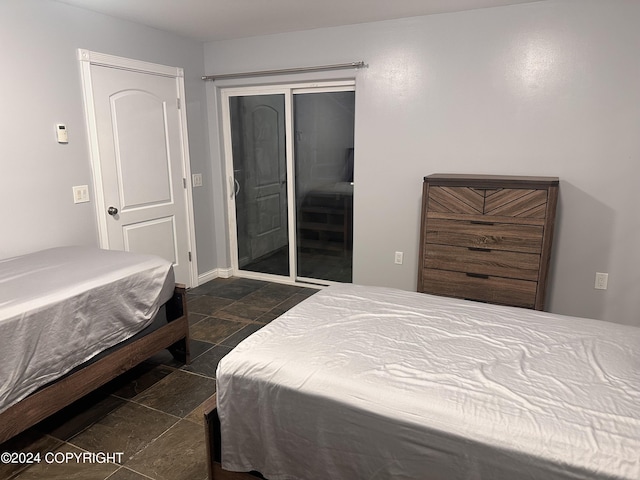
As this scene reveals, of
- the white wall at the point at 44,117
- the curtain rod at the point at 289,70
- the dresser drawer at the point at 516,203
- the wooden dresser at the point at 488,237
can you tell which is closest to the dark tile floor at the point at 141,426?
the white wall at the point at 44,117

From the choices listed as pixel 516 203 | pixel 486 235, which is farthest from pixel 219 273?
pixel 516 203

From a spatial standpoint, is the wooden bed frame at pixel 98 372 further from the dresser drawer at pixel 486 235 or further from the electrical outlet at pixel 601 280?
the electrical outlet at pixel 601 280

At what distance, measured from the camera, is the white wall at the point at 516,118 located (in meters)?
3.05

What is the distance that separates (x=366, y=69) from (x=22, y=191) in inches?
107

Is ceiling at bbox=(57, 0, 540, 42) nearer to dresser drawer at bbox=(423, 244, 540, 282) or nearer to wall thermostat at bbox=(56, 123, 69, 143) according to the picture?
wall thermostat at bbox=(56, 123, 69, 143)

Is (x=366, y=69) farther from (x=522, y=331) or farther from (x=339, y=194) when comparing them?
(x=522, y=331)

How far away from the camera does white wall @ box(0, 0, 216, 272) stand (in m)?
2.78

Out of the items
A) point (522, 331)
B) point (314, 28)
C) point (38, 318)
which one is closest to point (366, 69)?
point (314, 28)

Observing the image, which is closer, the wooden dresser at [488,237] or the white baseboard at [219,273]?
the wooden dresser at [488,237]

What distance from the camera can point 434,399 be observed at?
4.45 ft

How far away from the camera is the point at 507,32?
10.6 feet

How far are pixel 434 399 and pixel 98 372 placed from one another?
1811mm

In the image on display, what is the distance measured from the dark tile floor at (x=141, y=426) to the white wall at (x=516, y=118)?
6.19 ft

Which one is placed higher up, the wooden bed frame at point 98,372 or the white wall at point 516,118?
the white wall at point 516,118
